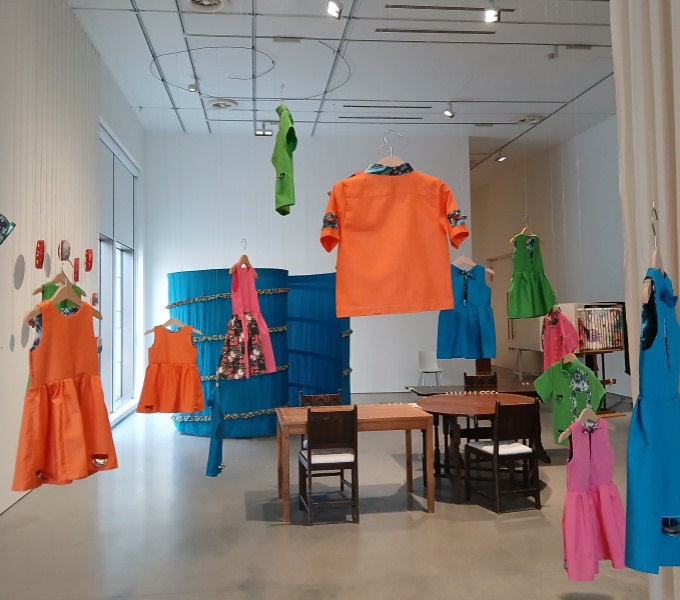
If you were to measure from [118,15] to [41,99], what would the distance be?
1748mm

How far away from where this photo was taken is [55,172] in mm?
5918

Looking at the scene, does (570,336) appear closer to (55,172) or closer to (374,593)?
(374,593)

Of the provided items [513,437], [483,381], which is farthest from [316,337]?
[513,437]

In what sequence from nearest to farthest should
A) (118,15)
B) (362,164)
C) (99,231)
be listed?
1. (118,15)
2. (99,231)
3. (362,164)

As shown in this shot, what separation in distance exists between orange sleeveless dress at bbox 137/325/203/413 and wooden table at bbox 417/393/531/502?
210 centimetres

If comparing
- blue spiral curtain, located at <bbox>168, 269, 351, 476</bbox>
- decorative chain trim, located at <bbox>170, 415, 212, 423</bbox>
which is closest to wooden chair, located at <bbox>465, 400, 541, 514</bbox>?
blue spiral curtain, located at <bbox>168, 269, 351, 476</bbox>

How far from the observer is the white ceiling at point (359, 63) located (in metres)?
6.62

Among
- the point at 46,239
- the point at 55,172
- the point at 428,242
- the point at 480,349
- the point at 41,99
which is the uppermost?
the point at 41,99

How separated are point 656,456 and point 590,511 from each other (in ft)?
4.24

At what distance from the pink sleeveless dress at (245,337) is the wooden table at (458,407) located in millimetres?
1492

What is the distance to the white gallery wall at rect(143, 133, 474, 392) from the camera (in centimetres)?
1059

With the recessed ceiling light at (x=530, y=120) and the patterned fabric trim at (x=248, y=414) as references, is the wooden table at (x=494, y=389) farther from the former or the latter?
the recessed ceiling light at (x=530, y=120)

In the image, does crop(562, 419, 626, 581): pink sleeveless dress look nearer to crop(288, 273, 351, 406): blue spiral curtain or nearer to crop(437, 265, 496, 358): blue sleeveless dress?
crop(437, 265, 496, 358): blue sleeveless dress

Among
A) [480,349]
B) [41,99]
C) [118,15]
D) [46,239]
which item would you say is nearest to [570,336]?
[480,349]
